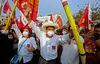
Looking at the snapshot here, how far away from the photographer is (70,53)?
846 cm

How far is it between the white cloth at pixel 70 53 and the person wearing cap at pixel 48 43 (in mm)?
269

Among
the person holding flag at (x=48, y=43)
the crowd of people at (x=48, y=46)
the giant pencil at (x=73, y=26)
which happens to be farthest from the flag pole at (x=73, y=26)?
the person holding flag at (x=48, y=43)

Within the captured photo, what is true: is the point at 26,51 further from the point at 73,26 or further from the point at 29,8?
the point at 73,26

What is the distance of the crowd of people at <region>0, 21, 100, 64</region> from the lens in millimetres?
7930

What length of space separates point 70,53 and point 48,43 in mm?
589

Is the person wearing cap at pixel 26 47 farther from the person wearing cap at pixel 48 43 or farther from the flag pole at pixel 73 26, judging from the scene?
the flag pole at pixel 73 26

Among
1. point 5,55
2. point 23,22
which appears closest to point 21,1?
point 23,22

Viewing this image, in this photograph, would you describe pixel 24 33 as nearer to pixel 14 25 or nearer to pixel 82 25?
pixel 14 25

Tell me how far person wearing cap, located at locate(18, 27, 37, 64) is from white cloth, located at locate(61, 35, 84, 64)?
3.39ft

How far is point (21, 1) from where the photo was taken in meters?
10.2

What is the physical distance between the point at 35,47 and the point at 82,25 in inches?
75.8

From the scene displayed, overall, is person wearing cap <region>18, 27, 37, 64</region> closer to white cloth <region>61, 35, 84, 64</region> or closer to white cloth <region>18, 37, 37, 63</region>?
white cloth <region>18, 37, 37, 63</region>

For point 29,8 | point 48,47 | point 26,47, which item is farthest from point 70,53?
point 29,8

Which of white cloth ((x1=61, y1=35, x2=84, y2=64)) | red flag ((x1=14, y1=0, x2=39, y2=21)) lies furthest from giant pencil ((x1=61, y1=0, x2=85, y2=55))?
red flag ((x1=14, y1=0, x2=39, y2=21))
